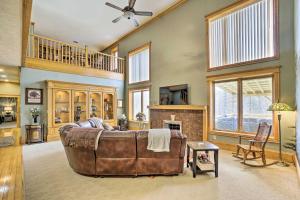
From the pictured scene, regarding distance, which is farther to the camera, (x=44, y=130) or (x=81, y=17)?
(x=81, y=17)

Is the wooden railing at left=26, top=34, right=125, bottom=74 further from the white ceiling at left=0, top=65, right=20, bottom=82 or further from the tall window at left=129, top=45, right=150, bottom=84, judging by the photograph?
the white ceiling at left=0, top=65, right=20, bottom=82

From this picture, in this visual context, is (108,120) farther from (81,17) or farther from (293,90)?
(293,90)

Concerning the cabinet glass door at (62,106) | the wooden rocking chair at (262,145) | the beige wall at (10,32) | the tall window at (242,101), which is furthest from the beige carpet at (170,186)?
the cabinet glass door at (62,106)

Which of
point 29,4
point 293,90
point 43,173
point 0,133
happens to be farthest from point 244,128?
point 0,133

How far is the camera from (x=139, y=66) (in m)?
8.72

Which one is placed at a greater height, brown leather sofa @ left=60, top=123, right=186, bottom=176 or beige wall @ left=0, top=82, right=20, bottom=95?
beige wall @ left=0, top=82, right=20, bottom=95

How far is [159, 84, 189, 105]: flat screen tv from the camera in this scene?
641 cm

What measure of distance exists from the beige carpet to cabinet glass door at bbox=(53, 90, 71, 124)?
11.9 feet

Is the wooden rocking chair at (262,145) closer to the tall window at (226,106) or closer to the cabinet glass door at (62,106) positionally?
the tall window at (226,106)

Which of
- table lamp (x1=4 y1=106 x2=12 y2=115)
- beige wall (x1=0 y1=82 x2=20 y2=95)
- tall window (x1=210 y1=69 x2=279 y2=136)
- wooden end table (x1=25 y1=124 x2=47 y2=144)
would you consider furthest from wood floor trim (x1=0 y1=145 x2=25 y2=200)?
tall window (x1=210 y1=69 x2=279 y2=136)

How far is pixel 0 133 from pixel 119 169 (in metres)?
5.73

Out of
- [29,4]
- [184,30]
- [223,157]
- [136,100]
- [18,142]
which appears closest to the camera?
[29,4]

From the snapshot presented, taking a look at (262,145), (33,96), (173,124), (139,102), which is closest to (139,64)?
(139,102)

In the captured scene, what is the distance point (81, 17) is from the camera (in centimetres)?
756
